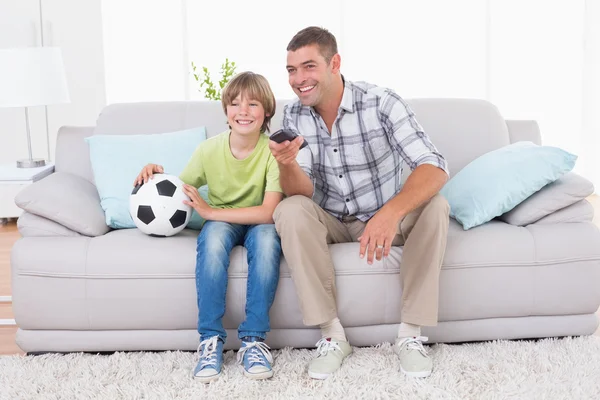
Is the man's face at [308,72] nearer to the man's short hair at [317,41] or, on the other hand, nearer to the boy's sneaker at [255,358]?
the man's short hair at [317,41]

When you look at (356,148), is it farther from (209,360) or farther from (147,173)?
(209,360)

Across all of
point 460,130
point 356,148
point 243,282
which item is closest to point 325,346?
point 243,282

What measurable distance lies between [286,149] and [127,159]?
791 millimetres

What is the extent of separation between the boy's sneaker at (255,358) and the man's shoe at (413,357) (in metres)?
0.40

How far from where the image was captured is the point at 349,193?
7.84ft

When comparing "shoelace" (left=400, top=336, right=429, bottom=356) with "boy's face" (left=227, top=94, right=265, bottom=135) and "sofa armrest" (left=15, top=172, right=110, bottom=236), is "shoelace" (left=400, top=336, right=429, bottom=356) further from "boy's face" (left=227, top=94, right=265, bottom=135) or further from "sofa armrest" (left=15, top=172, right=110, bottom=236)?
"sofa armrest" (left=15, top=172, right=110, bottom=236)

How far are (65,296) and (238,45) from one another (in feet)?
11.7

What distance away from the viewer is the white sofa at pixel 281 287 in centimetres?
224

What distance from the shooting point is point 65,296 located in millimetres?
2252

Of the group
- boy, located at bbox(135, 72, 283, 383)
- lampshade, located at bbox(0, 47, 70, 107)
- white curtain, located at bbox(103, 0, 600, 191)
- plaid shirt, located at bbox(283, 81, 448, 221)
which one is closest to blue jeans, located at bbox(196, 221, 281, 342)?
boy, located at bbox(135, 72, 283, 383)

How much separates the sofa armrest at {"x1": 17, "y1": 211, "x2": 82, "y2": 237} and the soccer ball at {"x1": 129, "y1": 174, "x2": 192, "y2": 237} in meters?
0.25

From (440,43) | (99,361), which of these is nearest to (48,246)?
(99,361)

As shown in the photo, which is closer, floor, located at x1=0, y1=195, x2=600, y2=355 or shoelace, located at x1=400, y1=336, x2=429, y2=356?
shoelace, located at x1=400, y1=336, x2=429, y2=356

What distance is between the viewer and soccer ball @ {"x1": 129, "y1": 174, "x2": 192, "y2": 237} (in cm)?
230
